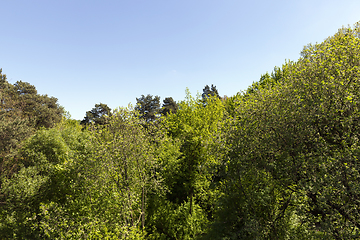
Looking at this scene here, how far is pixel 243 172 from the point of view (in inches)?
523

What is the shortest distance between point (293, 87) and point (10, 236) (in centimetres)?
2903

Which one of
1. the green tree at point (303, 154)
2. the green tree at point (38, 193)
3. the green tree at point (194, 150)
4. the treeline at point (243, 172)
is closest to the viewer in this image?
the green tree at point (303, 154)

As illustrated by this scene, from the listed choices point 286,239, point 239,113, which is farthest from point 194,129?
point 286,239

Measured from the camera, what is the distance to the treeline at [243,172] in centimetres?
995

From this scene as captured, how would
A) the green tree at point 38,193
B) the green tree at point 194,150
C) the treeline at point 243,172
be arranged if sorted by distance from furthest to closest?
the green tree at point 194,150
the green tree at point 38,193
the treeline at point 243,172

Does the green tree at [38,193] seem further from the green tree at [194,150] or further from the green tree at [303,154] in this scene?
the green tree at [303,154]

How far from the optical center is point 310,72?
12.7 meters

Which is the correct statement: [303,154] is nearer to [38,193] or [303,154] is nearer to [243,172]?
[243,172]

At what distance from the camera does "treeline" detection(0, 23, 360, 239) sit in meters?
9.95

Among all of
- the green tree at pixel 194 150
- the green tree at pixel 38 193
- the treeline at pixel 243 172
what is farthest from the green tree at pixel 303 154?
the green tree at pixel 38 193

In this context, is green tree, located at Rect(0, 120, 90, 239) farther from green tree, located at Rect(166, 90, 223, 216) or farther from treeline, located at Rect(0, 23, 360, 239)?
green tree, located at Rect(166, 90, 223, 216)

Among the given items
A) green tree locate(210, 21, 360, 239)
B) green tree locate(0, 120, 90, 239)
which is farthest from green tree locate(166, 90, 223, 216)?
green tree locate(0, 120, 90, 239)

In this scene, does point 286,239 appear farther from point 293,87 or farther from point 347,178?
point 293,87

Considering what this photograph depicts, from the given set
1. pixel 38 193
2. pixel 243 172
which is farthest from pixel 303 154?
pixel 38 193
